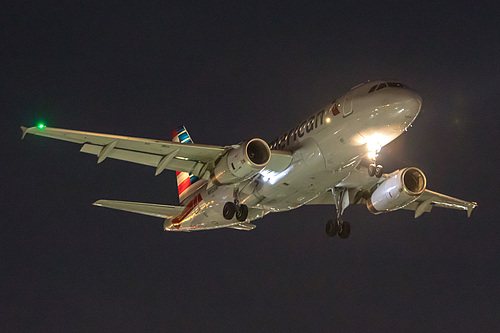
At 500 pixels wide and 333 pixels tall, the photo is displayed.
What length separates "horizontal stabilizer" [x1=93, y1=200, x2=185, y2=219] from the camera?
105ft

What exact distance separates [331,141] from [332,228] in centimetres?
810

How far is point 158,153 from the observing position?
27.9 metres

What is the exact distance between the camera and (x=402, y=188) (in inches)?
1195

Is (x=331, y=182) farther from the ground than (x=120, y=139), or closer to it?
closer to it

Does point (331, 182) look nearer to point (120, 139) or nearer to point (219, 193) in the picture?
point (219, 193)

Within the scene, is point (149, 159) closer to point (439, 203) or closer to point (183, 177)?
point (183, 177)

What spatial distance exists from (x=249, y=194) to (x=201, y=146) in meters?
3.43

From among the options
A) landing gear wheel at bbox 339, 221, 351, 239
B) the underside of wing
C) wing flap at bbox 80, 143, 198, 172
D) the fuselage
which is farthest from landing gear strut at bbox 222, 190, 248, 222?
landing gear wheel at bbox 339, 221, 351, 239

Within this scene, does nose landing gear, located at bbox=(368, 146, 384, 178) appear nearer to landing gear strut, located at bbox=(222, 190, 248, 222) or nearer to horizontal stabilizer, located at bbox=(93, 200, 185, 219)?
landing gear strut, located at bbox=(222, 190, 248, 222)

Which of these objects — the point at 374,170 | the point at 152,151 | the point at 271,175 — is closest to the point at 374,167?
the point at 374,170

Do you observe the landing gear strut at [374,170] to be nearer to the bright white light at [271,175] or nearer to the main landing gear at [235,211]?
the bright white light at [271,175]

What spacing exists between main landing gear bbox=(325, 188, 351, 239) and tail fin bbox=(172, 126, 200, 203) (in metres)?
7.91

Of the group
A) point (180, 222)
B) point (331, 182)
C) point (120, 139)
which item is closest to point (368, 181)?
point (331, 182)

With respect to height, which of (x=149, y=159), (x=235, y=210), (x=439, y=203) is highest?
(x=149, y=159)
